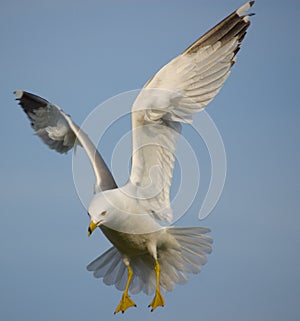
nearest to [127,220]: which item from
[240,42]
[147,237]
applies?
[147,237]

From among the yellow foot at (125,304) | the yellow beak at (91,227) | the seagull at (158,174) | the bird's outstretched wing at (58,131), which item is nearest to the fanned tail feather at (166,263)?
the seagull at (158,174)

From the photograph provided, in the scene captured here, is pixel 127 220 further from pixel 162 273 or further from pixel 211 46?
pixel 211 46

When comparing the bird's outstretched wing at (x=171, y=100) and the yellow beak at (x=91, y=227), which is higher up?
the bird's outstretched wing at (x=171, y=100)

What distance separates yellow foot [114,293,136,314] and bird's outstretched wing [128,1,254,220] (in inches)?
49.0

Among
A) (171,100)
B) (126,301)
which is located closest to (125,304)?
(126,301)

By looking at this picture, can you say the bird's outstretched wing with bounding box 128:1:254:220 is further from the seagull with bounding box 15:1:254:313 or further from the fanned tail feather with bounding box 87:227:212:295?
the fanned tail feather with bounding box 87:227:212:295

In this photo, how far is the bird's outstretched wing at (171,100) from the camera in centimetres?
1031

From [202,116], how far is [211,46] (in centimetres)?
94

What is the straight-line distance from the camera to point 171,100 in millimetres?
10375

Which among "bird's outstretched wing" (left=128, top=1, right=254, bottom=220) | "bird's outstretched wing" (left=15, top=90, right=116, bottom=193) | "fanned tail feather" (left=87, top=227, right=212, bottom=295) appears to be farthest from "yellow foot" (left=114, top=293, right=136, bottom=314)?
"bird's outstretched wing" (left=15, top=90, right=116, bottom=193)

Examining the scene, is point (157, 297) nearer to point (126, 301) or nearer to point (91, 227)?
point (126, 301)

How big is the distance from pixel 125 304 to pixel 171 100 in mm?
2786

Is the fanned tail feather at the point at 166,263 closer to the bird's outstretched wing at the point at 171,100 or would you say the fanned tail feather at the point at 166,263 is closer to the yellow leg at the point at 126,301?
the yellow leg at the point at 126,301

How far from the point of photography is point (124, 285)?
38.8 feet
